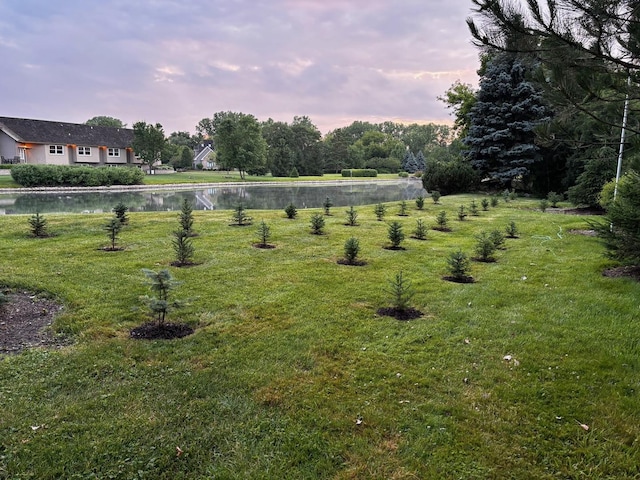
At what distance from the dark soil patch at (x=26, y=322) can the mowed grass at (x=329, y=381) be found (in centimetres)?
16

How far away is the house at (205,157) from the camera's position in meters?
58.9

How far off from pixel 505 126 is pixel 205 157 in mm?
51939

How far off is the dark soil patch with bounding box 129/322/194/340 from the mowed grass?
118 millimetres

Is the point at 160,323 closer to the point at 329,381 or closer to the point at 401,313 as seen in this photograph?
the point at 329,381

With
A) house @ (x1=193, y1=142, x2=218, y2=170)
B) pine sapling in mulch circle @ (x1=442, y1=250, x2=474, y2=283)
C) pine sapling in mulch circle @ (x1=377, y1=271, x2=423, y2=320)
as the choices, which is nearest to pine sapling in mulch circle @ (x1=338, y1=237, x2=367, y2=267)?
pine sapling in mulch circle @ (x1=442, y1=250, x2=474, y2=283)

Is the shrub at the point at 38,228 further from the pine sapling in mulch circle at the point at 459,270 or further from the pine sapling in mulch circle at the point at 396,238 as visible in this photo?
the pine sapling in mulch circle at the point at 459,270

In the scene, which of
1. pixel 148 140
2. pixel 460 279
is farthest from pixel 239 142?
pixel 460 279

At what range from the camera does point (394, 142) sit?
75750 mm

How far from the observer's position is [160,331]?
3.63 meters

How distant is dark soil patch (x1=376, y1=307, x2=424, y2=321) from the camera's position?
13.3 ft

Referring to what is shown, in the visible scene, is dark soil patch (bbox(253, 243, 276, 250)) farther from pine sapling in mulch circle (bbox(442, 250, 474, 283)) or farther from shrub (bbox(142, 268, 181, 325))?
shrub (bbox(142, 268, 181, 325))

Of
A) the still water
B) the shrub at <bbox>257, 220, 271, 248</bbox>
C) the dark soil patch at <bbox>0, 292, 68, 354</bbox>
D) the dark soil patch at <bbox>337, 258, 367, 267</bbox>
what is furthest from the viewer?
the still water

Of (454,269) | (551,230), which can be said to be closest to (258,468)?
(454,269)

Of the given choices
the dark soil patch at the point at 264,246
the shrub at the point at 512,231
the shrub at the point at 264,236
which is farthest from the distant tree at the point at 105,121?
the shrub at the point at 512,231
